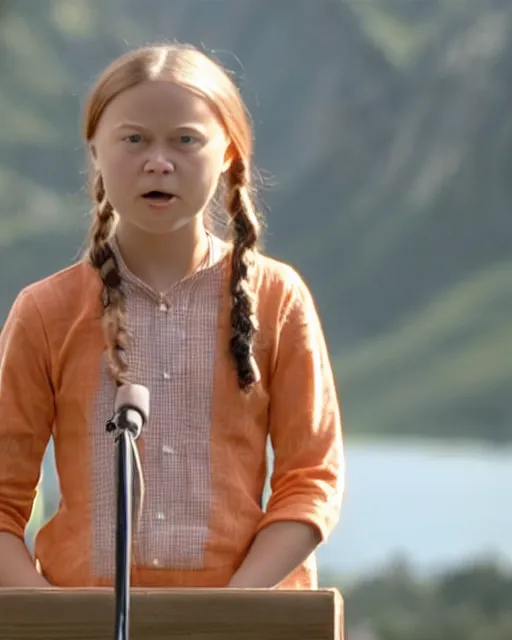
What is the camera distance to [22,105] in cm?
498

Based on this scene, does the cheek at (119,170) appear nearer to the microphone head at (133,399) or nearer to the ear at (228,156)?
the ear at (228,156)

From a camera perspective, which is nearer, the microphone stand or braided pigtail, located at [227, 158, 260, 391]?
the microphone stand

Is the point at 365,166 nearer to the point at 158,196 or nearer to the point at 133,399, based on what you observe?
the point at 158,196

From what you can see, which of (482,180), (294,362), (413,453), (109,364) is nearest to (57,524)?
(109,364)

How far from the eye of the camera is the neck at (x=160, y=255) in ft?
7.93

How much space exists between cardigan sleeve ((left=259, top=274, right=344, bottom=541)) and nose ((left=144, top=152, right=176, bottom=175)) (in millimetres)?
270

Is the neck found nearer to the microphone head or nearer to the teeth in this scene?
the teeth

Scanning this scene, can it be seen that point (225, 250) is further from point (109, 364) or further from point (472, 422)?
point (472, 422)

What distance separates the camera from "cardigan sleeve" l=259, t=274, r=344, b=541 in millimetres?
2371

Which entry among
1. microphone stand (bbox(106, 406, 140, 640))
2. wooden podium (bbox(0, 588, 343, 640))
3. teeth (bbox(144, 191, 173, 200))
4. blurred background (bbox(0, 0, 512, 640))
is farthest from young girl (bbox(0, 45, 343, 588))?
blurred background (bbox(0, 0, 512, 640))

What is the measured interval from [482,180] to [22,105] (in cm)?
134

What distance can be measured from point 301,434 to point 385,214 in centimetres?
278

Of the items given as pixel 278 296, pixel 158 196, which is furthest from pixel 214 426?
pixel 158 196

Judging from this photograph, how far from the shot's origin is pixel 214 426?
92.6 inches
